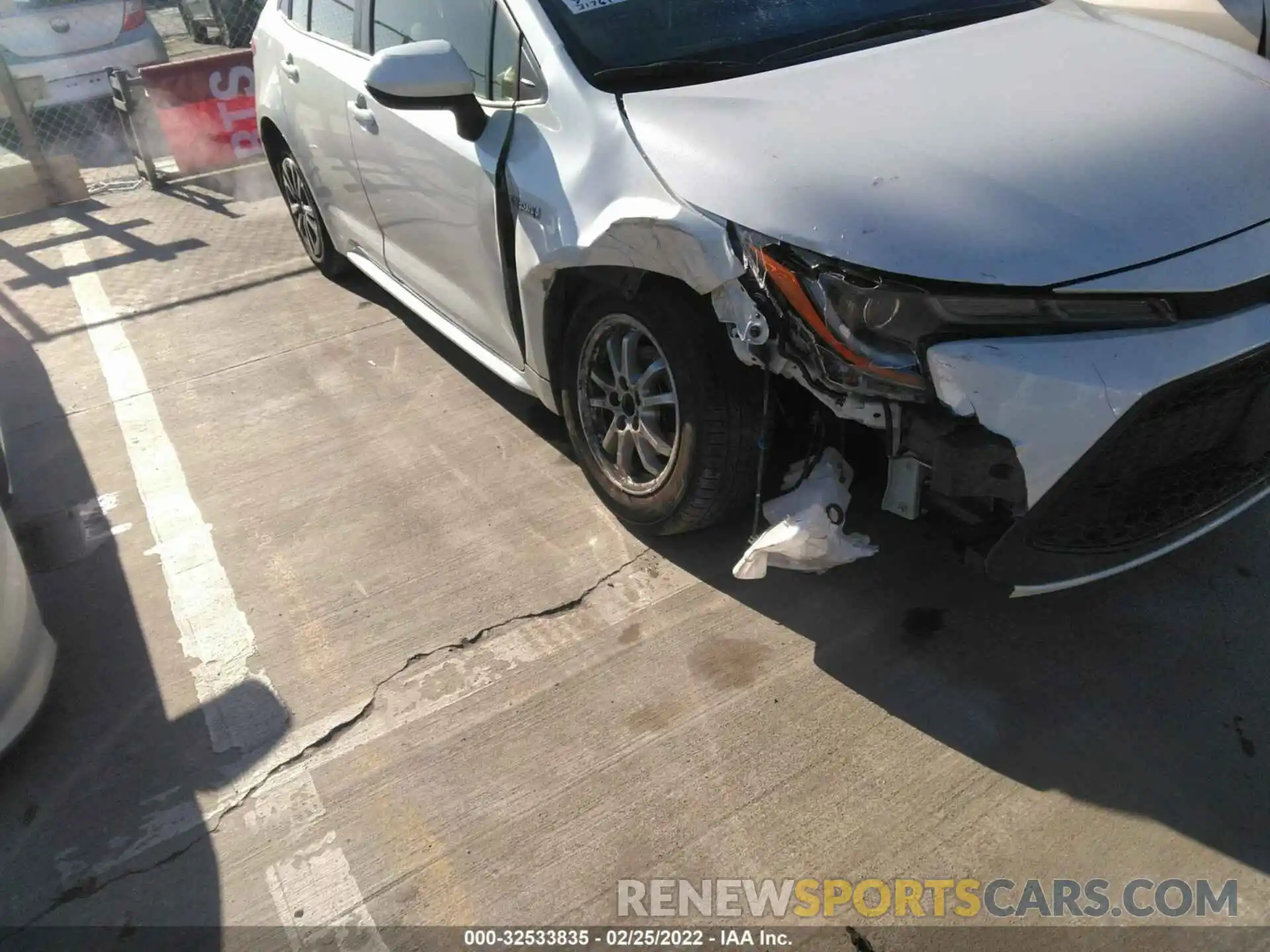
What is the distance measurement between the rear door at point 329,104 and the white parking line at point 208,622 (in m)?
1.21

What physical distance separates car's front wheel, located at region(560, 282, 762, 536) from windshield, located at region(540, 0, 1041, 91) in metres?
0.67

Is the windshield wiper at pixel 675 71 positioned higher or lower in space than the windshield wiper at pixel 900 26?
lower

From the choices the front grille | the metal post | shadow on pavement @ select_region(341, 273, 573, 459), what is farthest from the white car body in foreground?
the metal post

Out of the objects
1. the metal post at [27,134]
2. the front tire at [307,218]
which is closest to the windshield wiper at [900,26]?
the front tire at [307,218]

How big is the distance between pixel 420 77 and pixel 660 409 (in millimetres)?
1203

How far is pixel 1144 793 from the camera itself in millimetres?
2291

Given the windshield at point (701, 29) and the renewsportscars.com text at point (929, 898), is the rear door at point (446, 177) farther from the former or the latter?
the renewsportscars.com text at point (929, 898)

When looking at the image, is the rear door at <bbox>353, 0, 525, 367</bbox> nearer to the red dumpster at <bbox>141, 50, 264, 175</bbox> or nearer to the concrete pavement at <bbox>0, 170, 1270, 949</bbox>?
the concrete pavement at <bbox>0, 170, 1270, 949</bbox>

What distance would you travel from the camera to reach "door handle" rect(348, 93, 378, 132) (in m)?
3.71

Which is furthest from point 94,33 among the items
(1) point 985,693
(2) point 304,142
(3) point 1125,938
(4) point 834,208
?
(3) point 1125,938

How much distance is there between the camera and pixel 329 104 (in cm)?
414

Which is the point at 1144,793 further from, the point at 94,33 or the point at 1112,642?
the point at 94,33

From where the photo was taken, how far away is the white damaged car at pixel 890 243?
2.07m

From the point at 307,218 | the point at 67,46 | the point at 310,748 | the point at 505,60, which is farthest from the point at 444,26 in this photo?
the point at 67,46
